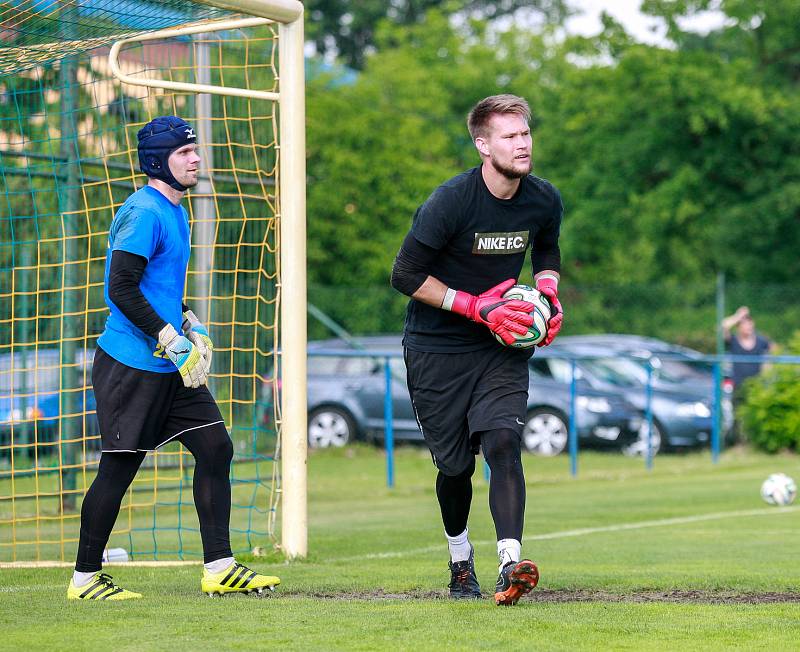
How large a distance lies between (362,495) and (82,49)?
22.1 ft

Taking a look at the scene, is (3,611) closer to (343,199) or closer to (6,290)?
(6,290)

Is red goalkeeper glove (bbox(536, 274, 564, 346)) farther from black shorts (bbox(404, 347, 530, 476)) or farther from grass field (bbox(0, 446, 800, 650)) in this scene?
grass field (bbox(0, 446, 800, 650))

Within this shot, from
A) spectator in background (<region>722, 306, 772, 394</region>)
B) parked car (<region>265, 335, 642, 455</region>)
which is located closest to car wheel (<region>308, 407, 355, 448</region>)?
parked car (<region>265, 335, 642, 455</region>)

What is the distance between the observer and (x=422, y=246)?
18.6ft

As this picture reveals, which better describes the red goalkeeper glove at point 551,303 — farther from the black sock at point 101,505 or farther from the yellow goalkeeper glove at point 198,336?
the black sock at point 101,505

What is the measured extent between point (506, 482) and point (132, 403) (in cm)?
167

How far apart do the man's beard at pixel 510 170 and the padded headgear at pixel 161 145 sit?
141 centimetres

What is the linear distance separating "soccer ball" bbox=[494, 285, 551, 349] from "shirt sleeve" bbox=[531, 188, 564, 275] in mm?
341

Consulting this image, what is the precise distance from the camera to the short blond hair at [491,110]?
18.9 ft

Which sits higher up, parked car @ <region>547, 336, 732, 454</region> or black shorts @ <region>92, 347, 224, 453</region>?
black shorts @ <region>92, 347, 224, 453</region>

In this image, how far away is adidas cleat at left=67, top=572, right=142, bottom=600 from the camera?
5.89 metres

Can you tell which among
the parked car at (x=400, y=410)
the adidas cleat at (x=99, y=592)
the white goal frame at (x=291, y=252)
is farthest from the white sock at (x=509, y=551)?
the parked car at (x=400, y=410)

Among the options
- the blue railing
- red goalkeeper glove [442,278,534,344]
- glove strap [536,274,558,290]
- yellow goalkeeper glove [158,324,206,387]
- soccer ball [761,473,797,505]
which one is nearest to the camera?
red goalkeeper glove [442,278,534,344]

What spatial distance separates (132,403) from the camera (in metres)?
5.89
